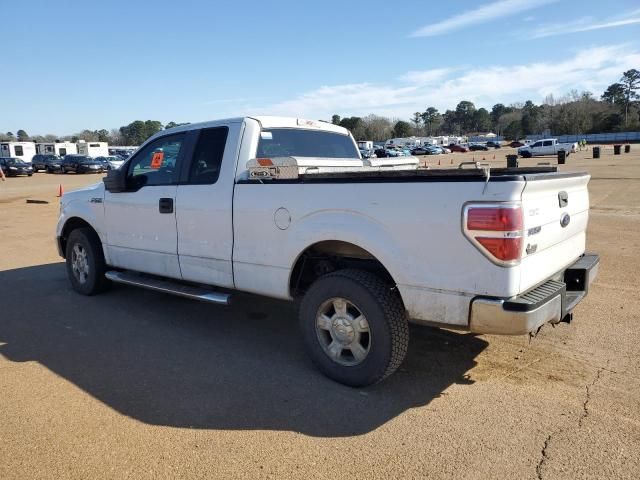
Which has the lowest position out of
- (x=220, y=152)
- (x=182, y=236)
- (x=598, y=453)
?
(x=598, y=453)

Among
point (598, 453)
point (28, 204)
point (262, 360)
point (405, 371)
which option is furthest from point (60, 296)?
point (28, 204)

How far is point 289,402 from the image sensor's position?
3.69 m

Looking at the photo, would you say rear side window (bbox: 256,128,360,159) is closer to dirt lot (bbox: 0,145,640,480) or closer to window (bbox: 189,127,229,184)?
window (bbox: 189,127,229,184)

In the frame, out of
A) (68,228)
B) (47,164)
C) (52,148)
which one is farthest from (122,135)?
(68,228)

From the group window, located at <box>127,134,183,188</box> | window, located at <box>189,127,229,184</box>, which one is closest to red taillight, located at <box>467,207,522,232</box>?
window, located at <box>189,127,229,184</box>

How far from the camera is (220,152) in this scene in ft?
16.1

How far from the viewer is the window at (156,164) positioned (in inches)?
211

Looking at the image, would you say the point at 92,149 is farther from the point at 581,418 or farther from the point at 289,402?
the point at 581,418

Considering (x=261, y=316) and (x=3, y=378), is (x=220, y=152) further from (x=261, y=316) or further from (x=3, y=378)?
(x=3, y=378)

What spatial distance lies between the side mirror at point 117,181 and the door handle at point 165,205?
0.72m

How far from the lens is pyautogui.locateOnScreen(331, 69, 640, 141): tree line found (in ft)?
406

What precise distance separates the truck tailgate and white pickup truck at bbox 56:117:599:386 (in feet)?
0.05

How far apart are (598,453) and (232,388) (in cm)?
245

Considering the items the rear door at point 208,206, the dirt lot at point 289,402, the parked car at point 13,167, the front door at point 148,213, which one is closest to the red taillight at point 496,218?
the dirt lot at point 289,402
